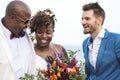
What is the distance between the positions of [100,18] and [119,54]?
892mm

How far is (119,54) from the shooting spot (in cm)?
744

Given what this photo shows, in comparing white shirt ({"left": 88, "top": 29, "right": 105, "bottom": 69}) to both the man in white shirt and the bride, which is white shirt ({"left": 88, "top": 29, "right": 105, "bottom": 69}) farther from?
the man in white shirt

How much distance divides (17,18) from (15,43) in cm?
34

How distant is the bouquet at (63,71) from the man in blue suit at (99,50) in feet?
4.56

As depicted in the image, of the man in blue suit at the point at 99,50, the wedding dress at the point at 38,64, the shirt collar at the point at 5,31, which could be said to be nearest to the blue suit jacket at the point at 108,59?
the man in blue suit at the point at 99,50

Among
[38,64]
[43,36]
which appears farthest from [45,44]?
[38,64]

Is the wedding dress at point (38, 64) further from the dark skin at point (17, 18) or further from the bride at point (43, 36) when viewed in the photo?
the dark skin at point (17, 18)

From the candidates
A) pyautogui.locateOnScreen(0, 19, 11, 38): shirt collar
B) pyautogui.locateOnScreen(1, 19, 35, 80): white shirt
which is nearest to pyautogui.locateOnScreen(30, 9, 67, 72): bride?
pyautogui.locateOnScreen(1, 19, 35, 80): white shirt

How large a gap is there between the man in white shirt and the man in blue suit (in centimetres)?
135

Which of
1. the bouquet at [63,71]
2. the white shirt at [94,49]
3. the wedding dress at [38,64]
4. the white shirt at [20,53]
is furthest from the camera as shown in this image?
the white shirt at [94,49]

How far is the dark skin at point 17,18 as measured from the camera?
21.3 ft

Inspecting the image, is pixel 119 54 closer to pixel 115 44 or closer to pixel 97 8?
pixel 115 44

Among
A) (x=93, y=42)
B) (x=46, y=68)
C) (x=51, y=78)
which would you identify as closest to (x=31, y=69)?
(x=46, y=68)

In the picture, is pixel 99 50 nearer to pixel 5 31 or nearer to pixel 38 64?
pixel 38 64
